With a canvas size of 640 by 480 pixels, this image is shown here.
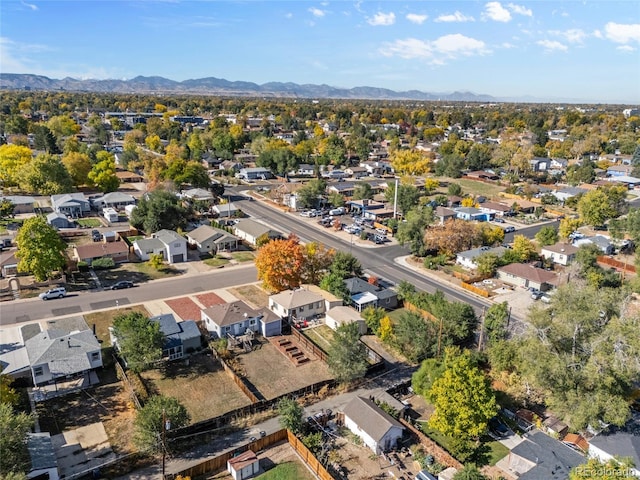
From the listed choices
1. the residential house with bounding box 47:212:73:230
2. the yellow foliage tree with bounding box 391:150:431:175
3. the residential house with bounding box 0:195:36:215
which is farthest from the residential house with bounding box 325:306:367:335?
the yellow foliage tree with bounding box 391:150:431:175

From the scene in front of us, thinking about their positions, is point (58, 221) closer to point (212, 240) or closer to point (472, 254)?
point (212, 240)

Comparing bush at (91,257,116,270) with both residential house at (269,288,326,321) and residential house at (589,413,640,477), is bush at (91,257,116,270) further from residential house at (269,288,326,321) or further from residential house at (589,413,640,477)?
residential house at (589,413,640,477)

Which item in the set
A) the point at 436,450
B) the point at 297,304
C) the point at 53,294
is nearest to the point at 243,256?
the point at 297,304

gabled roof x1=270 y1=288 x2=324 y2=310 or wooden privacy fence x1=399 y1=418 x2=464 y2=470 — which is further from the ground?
gabled roof x1=270 y1=288 x2=324 y2=310

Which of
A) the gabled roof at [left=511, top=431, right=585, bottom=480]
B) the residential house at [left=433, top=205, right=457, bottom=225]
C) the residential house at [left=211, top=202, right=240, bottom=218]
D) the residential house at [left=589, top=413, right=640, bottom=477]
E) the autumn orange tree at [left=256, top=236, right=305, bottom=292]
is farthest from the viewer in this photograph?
the residential house at [left=433, top=205, right=457, bottom=225]

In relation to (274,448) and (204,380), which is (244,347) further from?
(274,448)

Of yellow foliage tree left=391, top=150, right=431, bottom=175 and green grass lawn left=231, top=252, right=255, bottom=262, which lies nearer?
green grass lawn left=231, top=252, right=255, bottom=262

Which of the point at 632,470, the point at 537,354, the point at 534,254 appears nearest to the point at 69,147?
the point at 534,254
